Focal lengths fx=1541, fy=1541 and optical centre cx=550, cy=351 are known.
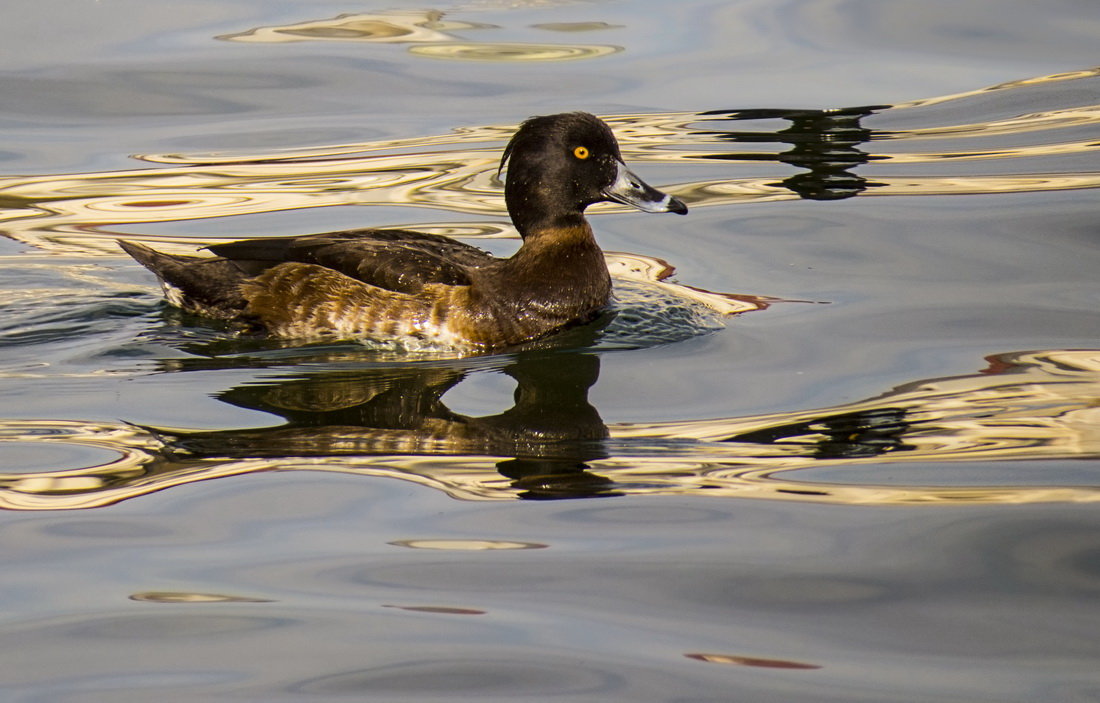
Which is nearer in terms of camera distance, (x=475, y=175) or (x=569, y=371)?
(x=569, y=371)

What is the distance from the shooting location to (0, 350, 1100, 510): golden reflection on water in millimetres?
5531

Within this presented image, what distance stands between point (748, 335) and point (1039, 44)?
7516mm

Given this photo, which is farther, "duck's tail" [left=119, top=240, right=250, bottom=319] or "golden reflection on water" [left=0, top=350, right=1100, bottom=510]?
"duck's tail" [left=119, top=240, right=250, bottom=319]

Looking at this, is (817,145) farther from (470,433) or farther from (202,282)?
Answer: (470,433)

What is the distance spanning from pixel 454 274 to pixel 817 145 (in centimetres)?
445

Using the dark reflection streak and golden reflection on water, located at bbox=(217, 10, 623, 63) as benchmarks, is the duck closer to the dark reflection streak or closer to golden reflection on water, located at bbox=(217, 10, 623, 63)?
the dark reflection streak

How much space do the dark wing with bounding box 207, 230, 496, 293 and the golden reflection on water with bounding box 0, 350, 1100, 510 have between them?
3.89 feet

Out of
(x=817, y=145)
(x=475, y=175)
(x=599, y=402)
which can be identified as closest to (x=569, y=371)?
(x=599, y=402)

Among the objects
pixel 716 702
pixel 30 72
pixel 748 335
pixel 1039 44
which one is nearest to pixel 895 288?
pixel 748 335

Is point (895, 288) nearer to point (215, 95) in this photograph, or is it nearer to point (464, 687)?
point (464, 687)

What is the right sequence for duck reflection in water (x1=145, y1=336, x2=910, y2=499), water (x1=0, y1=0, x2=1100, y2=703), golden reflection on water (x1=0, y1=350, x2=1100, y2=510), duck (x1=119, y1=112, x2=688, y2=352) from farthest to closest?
duck (x1=119, y1=112, x2=688, y2=352), duck reflection in water (x1=145, y1=336, x2=910, y2=499), golden reflection on water (x1=0, y1=350, x2=1100, y2=510), water (x1=0, y1=0, x2=1100, y2=703)

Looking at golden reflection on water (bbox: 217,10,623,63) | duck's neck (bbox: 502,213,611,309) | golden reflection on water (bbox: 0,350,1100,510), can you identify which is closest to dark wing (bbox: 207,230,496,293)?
duck's neck (bbox: 502,213,611,309)

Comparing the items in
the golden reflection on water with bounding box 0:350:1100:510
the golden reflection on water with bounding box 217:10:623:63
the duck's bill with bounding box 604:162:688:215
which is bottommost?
the golden reflection on water with bounding box 0:350:1100:510

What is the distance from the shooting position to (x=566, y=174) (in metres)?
8.27
